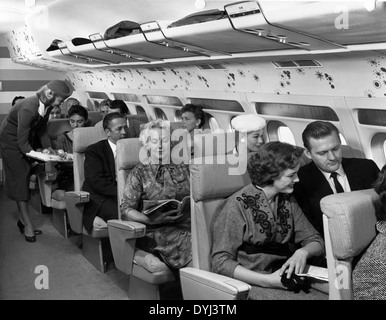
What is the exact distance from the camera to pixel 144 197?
3469mm

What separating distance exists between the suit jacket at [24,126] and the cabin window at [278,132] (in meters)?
2.22

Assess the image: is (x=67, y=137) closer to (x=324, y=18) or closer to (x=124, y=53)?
(x=124, y=53)

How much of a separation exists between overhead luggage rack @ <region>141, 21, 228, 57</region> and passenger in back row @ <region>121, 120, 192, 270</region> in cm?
72

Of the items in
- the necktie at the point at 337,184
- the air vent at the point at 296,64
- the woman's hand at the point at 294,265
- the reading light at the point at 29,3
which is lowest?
the woman's hand at the point at 294,265

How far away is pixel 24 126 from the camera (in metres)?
5.00

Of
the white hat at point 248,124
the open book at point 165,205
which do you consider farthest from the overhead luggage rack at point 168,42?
the open book at point 165,205

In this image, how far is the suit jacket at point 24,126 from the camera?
497cm

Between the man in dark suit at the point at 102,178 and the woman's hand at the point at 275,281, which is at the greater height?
the man in dark suit at the point at 102,178

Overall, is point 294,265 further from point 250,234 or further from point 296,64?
point 296,64

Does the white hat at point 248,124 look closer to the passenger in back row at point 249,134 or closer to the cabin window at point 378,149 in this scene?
the passenger in back row at point 249,134

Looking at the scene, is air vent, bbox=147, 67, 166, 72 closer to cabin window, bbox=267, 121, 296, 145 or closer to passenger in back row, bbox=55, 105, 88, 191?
passenger in back row, bbox=55, 105, 88, 191

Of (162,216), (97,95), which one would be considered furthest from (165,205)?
(97,95)

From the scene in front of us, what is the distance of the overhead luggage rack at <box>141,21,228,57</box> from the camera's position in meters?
3.87
